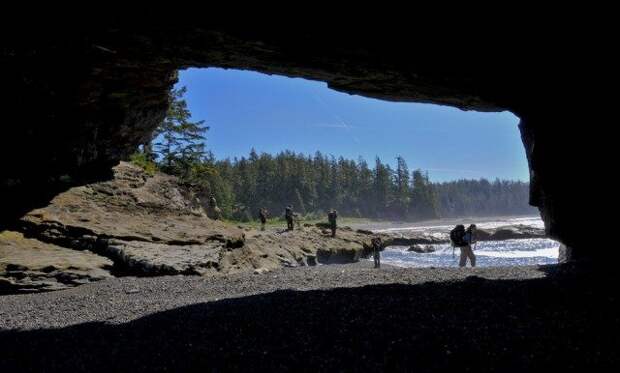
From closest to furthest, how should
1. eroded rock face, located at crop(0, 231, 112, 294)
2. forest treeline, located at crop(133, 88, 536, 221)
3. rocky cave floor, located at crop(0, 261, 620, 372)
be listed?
rocky cave floor, located at crop(0, 261, 620, 372)
eroded rock face, located at crop(0, 231, 112, 294)
forest treeline, located at crop(133, 88, 536, 221)

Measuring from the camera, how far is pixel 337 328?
6.22 m

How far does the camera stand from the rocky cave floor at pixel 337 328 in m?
4.99

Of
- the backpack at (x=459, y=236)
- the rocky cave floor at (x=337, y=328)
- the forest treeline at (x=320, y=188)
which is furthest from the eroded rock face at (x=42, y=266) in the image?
the forest treeline at (x=320, y=188)

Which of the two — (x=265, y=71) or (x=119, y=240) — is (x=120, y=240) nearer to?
(x=119, y=240)

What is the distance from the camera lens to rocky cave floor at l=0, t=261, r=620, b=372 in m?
4.99

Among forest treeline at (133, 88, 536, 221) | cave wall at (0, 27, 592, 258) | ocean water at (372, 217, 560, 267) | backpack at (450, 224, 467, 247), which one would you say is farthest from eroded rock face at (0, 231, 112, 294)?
forest treeline at (133, 88, 536, 221)

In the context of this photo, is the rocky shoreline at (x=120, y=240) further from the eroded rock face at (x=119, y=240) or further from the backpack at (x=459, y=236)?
the backpack at (x=459, y=236)

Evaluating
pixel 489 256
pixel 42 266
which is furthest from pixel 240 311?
pixel 489 256

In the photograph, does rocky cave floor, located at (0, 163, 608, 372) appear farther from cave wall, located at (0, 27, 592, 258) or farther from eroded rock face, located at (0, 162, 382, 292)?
cave wall, located at (0, 27, 592, 258)

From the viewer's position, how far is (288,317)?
7.04 m

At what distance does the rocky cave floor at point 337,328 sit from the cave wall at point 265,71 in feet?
13.7

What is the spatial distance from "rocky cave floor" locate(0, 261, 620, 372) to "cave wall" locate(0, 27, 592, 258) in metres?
4.18

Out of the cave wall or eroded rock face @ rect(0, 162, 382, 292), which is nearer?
the cave wall

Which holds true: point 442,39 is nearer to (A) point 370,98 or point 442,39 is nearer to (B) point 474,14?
(B) point 474,14
